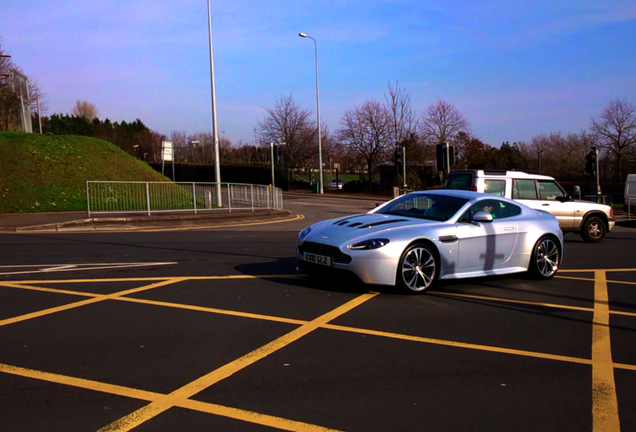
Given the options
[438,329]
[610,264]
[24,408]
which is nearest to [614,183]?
[610,264]

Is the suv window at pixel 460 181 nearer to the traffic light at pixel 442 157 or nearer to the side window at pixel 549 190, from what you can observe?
the side window at pixel 549 190

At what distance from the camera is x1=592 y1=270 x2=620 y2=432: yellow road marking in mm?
3810

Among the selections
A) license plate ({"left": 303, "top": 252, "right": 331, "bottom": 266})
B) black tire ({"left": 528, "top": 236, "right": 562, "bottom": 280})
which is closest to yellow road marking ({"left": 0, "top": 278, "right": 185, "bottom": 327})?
license plate ({"left": 303, "top": 252, "right": 331, "bottom": 266})

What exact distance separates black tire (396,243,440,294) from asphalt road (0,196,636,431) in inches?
7.7

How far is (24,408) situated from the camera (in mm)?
3818

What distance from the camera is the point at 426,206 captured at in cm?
851

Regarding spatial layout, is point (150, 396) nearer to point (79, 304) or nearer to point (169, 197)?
point (79, 304)

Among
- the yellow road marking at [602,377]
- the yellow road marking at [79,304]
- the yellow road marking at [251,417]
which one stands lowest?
the yellow road marking at [602,377]

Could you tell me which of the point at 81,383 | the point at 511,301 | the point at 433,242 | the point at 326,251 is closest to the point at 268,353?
the point at 81,383

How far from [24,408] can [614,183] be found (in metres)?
51.5

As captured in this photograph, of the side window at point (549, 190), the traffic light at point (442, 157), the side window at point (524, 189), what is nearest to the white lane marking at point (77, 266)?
the side window at point (524, 189)

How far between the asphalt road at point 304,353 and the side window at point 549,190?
557cm

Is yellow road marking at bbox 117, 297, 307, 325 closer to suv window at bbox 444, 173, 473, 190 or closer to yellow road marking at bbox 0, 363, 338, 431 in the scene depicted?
yellow road marking at bbox 0, 363, 338, 431

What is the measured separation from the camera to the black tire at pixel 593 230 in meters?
15.0
